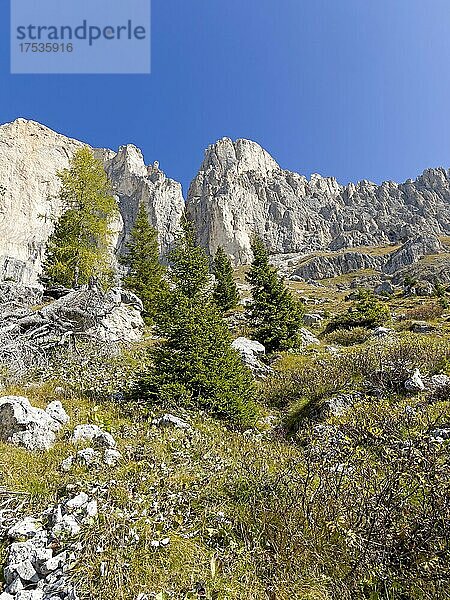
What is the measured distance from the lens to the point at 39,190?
109875 millimetres

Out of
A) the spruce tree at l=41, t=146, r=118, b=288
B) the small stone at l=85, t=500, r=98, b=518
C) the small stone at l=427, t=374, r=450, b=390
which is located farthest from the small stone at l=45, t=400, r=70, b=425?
the spruce tree at l=41, t=146, r=118, b=288

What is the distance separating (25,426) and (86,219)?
17851mm

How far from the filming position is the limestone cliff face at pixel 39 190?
Result: 3706 inches

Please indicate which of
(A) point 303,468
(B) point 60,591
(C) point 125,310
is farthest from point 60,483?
(C) point 125,310

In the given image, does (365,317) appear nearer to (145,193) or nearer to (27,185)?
(27,185)

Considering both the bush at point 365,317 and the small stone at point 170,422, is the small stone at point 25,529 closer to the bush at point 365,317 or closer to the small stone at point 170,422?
the small stone at point 170,422

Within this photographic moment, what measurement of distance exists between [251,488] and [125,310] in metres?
17.7

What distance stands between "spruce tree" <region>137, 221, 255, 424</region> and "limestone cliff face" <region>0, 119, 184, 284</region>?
63.7 metres

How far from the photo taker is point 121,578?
363 cm

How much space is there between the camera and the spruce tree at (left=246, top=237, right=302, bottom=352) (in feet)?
63.4

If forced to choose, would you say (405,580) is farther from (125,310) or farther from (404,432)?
(125,310)

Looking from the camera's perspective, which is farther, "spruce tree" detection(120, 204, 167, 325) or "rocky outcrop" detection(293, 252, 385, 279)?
"rocky outcrop" detection(293, 252, 385, 279)

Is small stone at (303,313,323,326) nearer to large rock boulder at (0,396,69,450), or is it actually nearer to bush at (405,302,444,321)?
bush at (405,302,444,321)

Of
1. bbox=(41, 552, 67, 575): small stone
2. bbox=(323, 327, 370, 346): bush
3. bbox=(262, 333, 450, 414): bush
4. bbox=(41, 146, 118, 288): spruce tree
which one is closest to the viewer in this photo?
bbox=(41, 552, 67, 575): small stone
